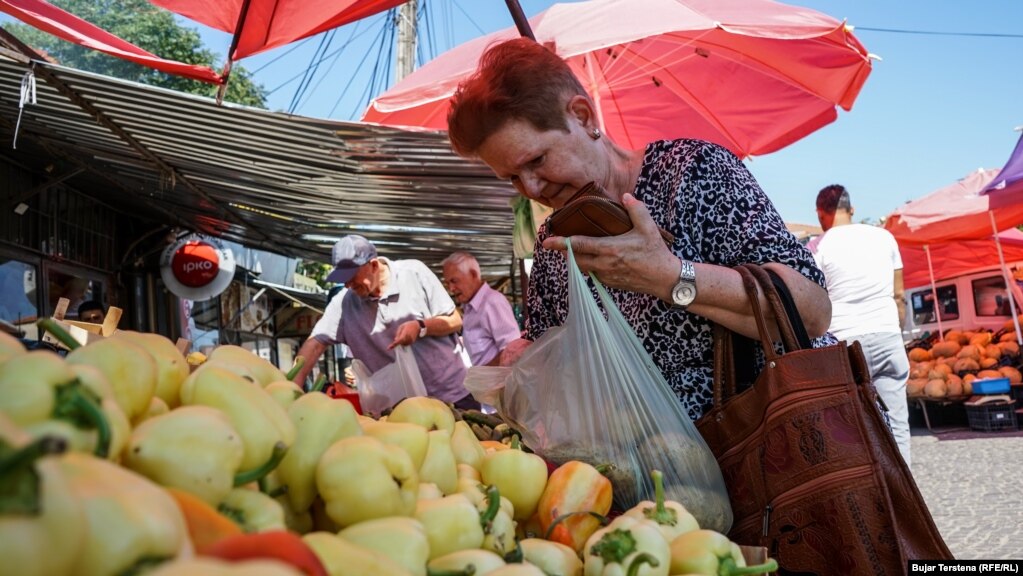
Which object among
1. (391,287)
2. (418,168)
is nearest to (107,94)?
(391,287)

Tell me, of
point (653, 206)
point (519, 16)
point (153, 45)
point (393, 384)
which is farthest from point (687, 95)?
point (153, 45)

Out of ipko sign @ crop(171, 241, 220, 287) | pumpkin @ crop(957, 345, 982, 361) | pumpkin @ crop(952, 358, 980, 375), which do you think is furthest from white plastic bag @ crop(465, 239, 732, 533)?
pumpkin @ crop(957, 345, 982, 361)

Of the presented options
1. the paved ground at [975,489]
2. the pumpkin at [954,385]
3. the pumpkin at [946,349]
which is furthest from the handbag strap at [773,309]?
the pumpkin at [946,349]

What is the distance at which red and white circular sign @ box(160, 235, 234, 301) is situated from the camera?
9.10 m

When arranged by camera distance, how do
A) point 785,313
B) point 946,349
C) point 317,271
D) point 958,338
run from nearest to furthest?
point 785,313 → point 946,349 → point 958,338 → point 317,271

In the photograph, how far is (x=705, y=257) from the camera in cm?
201

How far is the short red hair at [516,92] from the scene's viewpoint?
205 centimetres

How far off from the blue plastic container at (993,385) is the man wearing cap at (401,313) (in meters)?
7.94

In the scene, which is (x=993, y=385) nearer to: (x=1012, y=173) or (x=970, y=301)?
(x=1012, y=173)

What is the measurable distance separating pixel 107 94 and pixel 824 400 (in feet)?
14.9

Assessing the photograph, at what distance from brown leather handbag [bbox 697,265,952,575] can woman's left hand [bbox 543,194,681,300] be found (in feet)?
0.59

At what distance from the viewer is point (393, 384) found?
16.1 feet

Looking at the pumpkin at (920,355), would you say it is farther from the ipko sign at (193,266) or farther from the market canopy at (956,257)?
the ipko sign at (193,266)

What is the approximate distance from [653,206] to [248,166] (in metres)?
5.21
